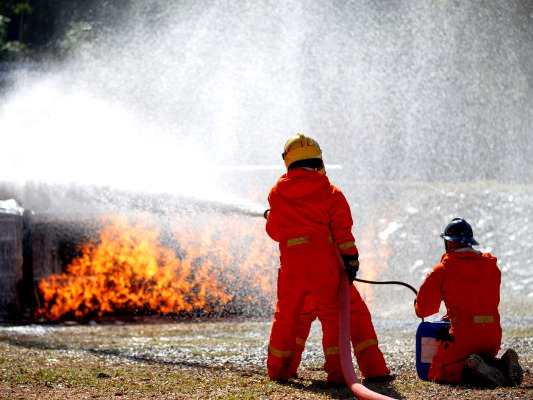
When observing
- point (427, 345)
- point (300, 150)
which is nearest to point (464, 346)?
point (427, 345)

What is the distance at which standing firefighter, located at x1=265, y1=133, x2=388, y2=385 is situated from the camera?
19.1ft

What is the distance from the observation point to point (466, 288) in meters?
5.82

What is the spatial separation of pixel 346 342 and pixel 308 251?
2.61 ft

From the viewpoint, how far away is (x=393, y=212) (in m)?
16.7

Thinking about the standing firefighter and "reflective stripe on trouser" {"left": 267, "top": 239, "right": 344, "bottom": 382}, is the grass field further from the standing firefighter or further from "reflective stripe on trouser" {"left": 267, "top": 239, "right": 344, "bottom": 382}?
the standing firefighter

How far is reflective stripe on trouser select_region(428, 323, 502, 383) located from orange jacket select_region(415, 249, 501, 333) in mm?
56

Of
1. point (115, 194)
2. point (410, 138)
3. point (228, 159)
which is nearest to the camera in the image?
point (115, 194)

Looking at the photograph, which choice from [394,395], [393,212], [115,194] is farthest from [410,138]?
[394,395]

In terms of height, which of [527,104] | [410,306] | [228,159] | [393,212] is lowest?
[410,306]

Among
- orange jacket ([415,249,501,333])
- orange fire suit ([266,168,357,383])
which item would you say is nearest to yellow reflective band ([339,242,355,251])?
orange fire suit ([266,168,357,383])

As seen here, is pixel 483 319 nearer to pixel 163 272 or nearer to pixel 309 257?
pixel 309 257

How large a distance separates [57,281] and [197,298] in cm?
223

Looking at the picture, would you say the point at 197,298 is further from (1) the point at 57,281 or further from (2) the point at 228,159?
(2) the point at 228,159

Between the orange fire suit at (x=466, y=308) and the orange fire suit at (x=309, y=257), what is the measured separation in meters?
0.80
